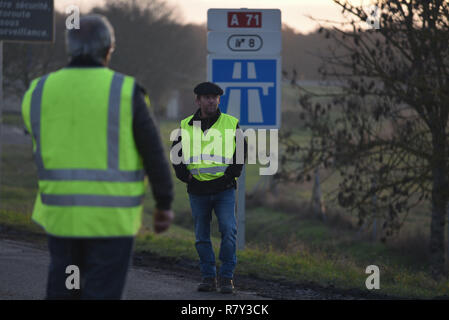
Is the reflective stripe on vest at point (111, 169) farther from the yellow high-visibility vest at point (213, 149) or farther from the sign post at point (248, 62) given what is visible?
the sign post at point (248, 62)

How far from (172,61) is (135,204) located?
43.7 metres

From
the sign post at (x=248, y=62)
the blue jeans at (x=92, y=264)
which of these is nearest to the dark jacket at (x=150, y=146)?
the blue jeans at (x=92, y=264)

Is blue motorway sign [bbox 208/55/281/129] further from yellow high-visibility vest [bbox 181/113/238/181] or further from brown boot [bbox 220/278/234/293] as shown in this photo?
brown boot [bbox 220/278/234/293]

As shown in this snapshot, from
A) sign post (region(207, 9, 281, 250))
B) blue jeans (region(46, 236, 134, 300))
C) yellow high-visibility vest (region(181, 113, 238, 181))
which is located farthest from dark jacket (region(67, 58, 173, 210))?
sign post (region(207, 9, 281, 250))

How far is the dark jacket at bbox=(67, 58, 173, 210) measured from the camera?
3945 mm

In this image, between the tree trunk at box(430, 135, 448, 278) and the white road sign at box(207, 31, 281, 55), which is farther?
the tree trunk at box(430, 135, 448, 278)

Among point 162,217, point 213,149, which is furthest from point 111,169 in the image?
point 213,149

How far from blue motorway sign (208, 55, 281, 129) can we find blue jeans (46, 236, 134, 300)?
639 centimetres

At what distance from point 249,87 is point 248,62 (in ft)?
1.11

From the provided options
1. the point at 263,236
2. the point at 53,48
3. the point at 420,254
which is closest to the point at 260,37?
the point at 420,254

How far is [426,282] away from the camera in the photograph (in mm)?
9664

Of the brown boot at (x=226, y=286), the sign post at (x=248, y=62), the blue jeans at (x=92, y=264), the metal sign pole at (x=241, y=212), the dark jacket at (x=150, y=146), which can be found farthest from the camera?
the metal sign pole at (x=241, y=212)

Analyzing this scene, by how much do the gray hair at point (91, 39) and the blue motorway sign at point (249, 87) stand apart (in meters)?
6.22

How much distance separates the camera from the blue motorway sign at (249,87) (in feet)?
33.4
